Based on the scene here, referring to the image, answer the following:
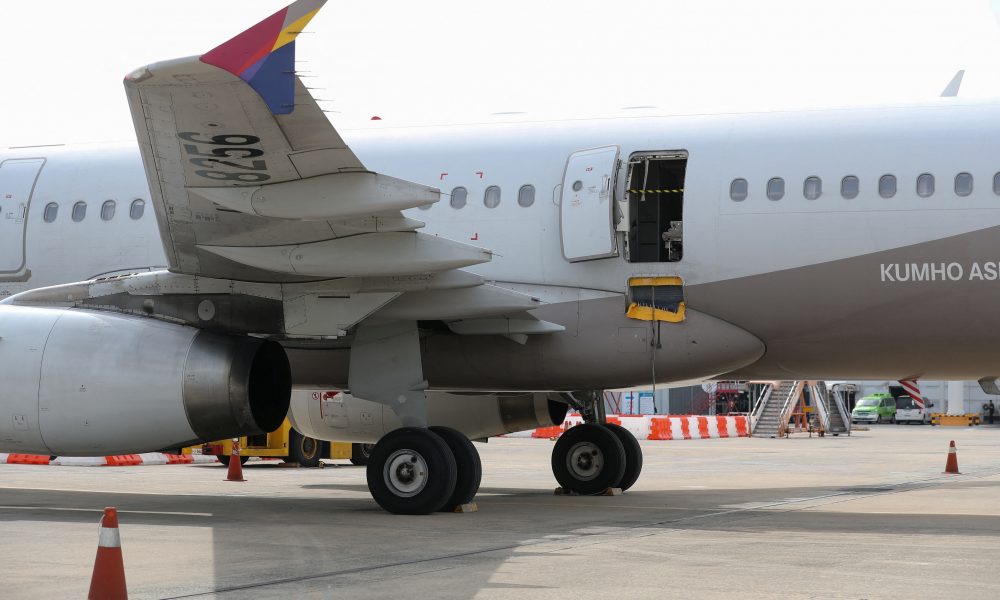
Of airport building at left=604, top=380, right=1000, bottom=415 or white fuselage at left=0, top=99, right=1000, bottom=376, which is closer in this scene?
white fuselage at left=0, top=99, right=1000, bottom=376

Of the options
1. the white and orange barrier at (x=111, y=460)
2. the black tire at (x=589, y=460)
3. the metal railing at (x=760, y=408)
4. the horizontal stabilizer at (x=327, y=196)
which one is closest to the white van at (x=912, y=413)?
the metal railing at (x=760, y=408)

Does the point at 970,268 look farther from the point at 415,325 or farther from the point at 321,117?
the point at 321,117

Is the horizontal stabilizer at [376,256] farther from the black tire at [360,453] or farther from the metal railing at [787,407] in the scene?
the metal railing at [787,407]

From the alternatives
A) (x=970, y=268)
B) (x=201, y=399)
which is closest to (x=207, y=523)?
(x=201, y=399)

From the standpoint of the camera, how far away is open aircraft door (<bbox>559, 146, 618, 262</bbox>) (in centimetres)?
1344

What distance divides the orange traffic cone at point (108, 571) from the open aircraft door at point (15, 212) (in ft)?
31.2

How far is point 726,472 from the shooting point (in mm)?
22422

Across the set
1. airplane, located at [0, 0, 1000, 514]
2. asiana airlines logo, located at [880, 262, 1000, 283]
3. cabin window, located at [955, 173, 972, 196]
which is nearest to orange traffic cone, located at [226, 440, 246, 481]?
airplane, located at [0, 0, 1000, 514]

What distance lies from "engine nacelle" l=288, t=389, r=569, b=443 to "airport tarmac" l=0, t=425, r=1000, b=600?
0.94m

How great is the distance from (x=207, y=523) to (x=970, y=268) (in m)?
8.18

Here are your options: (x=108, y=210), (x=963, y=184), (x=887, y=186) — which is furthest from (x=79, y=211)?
(x=963, y=184)

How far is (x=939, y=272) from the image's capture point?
12695 millimetres

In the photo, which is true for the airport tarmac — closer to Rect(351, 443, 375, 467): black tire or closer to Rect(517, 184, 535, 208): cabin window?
Rect(517, 184, 535, 208): cabin window

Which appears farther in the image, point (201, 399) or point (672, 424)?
point (672, 424)
